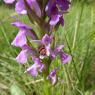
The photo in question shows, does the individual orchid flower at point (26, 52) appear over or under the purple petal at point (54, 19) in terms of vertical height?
under

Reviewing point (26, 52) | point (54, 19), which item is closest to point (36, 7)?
point (54, 19)

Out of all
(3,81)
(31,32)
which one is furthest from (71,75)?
(31,32)

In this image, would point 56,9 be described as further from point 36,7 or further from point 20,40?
point 20,40

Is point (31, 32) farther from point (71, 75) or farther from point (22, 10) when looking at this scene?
point (71, 75)

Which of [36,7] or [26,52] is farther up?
[36,7]

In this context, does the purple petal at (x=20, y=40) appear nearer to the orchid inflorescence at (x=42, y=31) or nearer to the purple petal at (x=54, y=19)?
the orchid inflorescence at (x=42, y=31)

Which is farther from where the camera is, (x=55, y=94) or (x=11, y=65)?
(x=11, y=65)

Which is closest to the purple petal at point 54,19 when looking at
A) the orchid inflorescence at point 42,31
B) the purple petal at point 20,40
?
the orchid inflorescence at point 42,31

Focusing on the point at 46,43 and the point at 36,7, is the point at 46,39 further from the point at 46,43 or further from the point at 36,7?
the point at 36,7

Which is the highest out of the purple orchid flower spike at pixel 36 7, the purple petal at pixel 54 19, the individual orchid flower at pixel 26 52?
the purple orchid flower spike at pixel 36 7

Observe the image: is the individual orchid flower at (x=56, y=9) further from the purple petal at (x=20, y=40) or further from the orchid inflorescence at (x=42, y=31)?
the purple petal at (x=20, y=40)

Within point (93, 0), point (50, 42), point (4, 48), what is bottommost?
point (93, 0)
